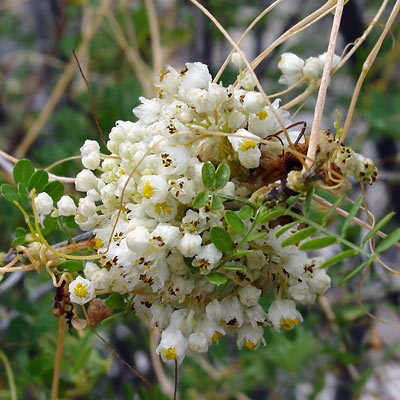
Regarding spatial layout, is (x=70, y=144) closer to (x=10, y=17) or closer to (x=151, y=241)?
(x=151, y=241)

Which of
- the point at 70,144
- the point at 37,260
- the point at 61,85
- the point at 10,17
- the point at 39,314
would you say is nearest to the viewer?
the point at 37,260

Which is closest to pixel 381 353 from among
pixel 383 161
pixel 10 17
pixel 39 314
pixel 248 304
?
pixel 383 161

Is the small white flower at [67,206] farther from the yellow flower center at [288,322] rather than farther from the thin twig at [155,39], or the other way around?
the thin twig at [155,39]

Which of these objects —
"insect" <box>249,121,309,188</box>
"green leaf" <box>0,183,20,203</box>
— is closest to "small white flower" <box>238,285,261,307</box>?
"insect" <box>249,121,309,188</box>

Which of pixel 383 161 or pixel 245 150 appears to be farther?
pixel 383 161

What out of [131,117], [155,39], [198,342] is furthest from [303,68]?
[155,39]

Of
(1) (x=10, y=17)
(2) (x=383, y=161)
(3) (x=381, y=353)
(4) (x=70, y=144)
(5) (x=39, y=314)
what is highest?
(1) (x=10, y=17)

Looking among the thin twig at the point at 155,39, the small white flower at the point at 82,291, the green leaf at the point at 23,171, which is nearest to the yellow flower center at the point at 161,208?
the small white flower at the point at 82,291

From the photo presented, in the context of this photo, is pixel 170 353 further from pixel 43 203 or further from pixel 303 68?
pixel 303 68
